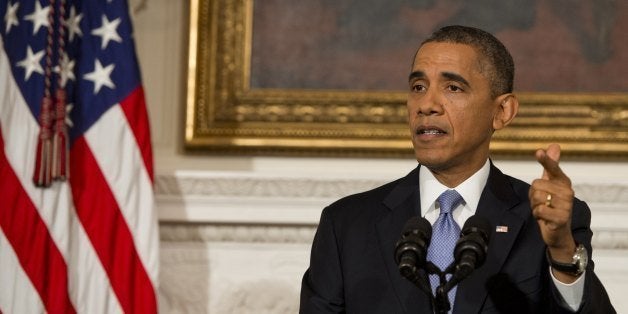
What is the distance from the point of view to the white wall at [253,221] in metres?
4.39

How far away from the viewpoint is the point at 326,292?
8.52 ft

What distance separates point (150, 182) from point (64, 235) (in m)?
0.37

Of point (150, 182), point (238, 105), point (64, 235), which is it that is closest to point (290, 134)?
point (238, 105)

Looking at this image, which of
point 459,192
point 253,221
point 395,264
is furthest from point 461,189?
point 253,221

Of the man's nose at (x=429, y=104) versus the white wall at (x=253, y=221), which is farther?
the white wall at (x=253, y=221)

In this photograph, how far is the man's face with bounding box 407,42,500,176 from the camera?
2.61m

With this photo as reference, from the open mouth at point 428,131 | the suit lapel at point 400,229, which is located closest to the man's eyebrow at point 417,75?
the open mouth at point 428,131

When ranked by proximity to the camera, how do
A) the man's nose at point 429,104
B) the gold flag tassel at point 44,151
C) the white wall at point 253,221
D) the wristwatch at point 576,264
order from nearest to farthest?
Result: the wristwatch at point 576,264
the man's nose at point 429,104
the gold flag tassel at point 44,151
the white wall at point 253,221

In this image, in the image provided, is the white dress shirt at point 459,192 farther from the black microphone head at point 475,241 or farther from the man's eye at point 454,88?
the black microphone head at point 475,241

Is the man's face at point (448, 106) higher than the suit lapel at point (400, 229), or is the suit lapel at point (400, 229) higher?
the man's face at point (448, 106)

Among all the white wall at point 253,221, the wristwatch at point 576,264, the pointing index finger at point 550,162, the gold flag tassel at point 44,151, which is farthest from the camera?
the white wall at point 253,221

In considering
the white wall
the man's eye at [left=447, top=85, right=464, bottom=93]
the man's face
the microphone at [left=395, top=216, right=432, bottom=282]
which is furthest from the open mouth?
the white wall

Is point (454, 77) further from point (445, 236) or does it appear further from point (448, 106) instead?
point (445, 236)

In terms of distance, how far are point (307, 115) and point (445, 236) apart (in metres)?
2.03
